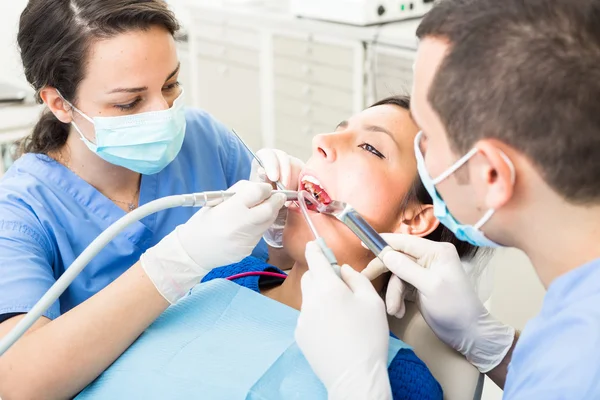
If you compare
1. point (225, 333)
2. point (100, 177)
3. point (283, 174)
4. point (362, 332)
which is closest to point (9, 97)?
point (100, 177)

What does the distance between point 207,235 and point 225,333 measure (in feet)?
0.70

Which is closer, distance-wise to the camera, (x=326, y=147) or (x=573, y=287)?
(x=573, y=287)

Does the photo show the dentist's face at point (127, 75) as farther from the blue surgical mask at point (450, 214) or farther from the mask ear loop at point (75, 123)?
the blue surgical mask at point (450, 214)

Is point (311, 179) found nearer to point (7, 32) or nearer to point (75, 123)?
point (75, 123)

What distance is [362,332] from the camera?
1207 millimetres

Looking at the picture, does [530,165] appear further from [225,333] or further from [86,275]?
[86,275]

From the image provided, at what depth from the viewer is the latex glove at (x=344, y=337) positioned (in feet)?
3.83

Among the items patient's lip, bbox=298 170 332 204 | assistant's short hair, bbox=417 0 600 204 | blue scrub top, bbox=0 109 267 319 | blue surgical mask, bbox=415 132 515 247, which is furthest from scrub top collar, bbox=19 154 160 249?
assistant's short hair, bbox=417 0 600 204

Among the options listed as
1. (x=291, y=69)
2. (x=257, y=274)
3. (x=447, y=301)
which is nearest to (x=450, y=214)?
(x=447, y=301)

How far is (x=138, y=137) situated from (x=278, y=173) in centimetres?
36

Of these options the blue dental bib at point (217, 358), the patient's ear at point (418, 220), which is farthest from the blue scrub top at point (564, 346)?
the patient's ear at point (418, 220)

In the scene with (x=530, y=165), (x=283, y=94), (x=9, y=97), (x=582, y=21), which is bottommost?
(x=283, y=94)

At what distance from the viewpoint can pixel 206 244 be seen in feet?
4.52

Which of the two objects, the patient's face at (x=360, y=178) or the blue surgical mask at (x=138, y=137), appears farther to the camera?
the blue surgical mask at (x=138, y=137)
